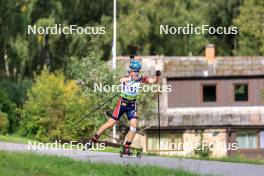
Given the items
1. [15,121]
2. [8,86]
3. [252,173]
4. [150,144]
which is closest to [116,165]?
[252,173]

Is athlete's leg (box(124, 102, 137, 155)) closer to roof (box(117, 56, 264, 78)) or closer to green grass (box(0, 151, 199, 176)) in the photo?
green grass (box(0, 151, 199, 176))

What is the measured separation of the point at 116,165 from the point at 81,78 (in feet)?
57.7

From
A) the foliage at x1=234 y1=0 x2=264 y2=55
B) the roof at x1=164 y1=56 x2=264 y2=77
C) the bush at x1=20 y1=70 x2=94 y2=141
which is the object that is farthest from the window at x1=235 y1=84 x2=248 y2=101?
the foliage at x1=234 y1=0 x2=264 y2=55

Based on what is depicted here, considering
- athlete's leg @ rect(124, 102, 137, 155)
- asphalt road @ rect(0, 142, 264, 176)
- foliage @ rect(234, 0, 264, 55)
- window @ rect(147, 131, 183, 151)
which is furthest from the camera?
foliage @ rect(234, 0, 264, 55)

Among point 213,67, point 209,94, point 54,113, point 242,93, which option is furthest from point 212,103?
point 54,113

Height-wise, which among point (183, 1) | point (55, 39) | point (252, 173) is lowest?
point (252, 173)

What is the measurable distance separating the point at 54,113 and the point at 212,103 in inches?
528

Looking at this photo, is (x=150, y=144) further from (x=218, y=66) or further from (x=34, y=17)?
(x=34, y=17)

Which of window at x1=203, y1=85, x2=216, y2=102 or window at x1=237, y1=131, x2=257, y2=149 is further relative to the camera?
window at x1=203, y1=85, x2=216, y2=102

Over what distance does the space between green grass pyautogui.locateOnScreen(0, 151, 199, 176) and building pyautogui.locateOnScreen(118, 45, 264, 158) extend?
26.4 meters

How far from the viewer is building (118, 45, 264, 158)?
131 feet

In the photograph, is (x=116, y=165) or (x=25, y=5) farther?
(x=25, y=5)

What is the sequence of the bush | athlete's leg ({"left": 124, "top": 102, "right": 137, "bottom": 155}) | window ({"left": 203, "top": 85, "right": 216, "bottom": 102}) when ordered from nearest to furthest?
athlete's leg ({"left": 124, "top": 102, "right": 137, "bottom": 155}) < the bush < window ({"left": 203, "top": 85, "right": 216, "bottom": 102})

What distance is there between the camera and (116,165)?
13375mm
